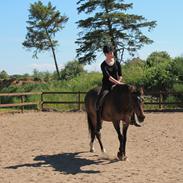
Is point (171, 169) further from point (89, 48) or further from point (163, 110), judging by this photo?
point (89, 48)

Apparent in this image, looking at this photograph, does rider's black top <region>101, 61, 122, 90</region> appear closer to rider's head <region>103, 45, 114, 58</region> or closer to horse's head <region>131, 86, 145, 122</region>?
rider's head <region>103, 45, 114, 58</region>

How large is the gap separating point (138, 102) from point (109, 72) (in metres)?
1.19

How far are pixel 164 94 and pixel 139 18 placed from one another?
15107 mm

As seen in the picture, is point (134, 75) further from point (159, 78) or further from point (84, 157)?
point (84, 157)

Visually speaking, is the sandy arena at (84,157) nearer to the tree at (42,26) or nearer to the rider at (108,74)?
the rider at (108,74)

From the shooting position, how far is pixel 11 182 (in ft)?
21.5

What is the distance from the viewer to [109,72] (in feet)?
28.3

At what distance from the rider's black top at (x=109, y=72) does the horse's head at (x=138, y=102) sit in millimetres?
871

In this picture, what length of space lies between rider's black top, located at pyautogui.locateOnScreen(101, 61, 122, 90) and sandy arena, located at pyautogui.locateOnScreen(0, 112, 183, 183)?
1.50 meters

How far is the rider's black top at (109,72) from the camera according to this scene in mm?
8547

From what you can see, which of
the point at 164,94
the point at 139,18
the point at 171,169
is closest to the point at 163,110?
the point at 164,94

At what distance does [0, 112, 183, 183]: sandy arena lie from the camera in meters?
6.82

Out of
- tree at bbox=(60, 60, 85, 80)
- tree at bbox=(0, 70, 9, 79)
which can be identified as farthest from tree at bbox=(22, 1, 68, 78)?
tree at bbox=(0, 70, 9, 79)

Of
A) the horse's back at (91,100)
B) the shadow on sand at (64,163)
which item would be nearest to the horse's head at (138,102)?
the shadow on sand at (64,163)
